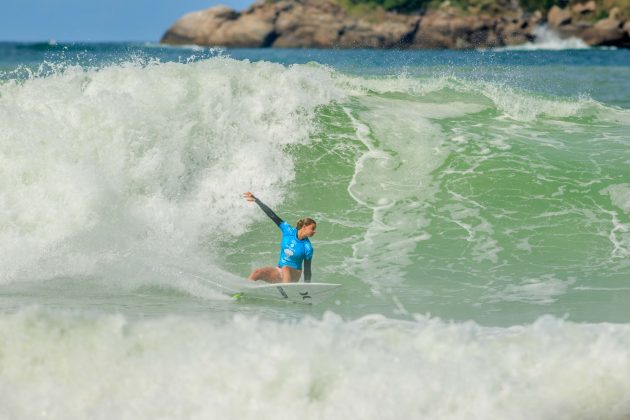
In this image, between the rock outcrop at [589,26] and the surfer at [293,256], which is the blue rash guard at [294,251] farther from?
the rock outcrop at [589,26]

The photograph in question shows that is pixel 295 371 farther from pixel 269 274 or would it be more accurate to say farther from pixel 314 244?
pixel 314 244

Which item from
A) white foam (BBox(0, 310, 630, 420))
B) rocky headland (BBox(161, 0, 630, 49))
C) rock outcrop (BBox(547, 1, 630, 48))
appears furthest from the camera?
rocky headland (BBox(161, 0, 630, 49))

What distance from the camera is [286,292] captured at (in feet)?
28.9

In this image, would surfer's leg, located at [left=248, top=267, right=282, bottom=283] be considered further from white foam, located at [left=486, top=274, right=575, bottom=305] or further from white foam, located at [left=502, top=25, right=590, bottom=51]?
white foam, located at [left=502, top=25, right=590, bottom=51]

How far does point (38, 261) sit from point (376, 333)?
4.54 metres

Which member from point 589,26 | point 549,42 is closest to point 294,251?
point 549,42

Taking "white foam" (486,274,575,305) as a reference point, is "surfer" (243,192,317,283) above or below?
above

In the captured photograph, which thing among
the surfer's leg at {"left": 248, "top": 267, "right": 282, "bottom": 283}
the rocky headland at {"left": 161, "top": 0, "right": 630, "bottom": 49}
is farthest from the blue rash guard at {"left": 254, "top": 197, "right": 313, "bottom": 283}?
the rocky headland at {"left": 161, "top": 0, "right": 630, "bottom": 49}

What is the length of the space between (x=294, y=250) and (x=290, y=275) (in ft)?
0.94

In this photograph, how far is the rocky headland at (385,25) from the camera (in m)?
103

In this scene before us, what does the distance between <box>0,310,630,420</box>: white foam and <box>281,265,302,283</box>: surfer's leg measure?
222 centimetres

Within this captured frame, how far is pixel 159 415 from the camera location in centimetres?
636

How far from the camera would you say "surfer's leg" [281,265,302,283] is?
945 cm

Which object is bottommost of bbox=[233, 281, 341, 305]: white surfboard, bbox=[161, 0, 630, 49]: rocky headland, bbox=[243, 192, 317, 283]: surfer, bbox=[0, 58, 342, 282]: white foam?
bbox=[233, 281, 341, 305]: white surfboard
